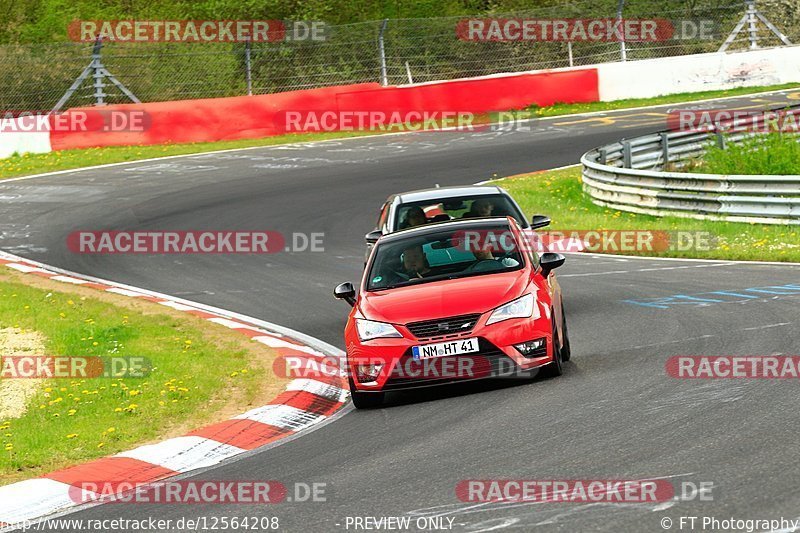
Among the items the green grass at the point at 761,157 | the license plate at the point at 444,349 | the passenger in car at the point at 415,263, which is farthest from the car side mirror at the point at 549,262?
the green grass at the point at 761,157

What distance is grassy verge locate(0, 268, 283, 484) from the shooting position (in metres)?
9.72

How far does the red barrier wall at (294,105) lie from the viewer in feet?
107

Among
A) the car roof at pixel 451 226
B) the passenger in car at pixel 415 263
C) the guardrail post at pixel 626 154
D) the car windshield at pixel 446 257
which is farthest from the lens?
the guardrail post at pixel 626 154

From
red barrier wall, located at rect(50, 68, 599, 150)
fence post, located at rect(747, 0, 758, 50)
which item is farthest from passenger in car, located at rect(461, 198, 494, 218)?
fence post, located at rect(747, 0, 758, 50)

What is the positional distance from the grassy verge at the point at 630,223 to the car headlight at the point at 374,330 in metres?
9.20

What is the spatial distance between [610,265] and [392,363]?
8.96 meters

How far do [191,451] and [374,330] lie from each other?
199 cm

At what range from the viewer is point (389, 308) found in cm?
1074

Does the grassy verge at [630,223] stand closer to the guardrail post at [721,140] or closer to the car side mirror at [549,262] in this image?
the guardrail post at [721,140]

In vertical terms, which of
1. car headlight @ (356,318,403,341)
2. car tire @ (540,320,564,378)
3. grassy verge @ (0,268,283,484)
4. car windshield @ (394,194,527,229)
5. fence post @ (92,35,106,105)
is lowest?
grassy verge @ (0,268,283,484)

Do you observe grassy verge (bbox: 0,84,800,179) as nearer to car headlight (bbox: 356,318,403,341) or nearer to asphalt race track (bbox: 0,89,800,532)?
asphalt race track (bbox: 0,89,800,532)

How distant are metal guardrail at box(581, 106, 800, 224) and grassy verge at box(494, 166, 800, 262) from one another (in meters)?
0.18

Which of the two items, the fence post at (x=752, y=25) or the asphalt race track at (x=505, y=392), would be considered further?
the fence post at (x=752, y=25)

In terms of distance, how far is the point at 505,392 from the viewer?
10.4 meters
